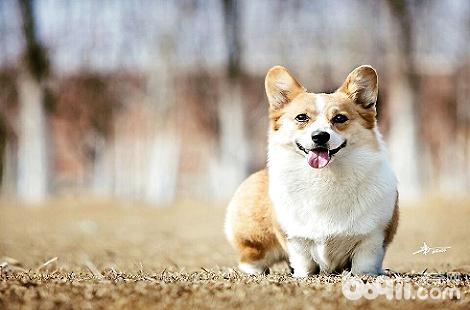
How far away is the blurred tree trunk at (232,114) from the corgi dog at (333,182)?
18268 millimetres

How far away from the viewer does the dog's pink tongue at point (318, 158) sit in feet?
17.1

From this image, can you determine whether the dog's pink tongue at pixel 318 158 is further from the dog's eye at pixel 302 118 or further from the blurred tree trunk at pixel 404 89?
the blurred tree trunk at pixel 404 89

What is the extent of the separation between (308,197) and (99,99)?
3223 centimetres

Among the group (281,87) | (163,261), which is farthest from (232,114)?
(281,87)

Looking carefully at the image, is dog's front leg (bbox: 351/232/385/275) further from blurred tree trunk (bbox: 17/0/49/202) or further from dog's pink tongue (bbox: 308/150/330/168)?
blurred tree trunk (bbox: 17/0/49/202)

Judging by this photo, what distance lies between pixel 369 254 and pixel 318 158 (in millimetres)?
862

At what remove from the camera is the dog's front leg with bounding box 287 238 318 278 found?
5.47 metres

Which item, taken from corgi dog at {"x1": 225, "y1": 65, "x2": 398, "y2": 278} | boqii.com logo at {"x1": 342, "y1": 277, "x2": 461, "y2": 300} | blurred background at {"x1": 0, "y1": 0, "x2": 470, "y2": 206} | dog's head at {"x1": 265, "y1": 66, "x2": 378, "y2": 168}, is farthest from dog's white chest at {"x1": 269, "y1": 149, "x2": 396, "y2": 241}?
blurred background at {"x1": 0, "y1": 0, "x2": 470, "y2": 206}

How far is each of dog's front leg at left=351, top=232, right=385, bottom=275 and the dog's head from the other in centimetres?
69

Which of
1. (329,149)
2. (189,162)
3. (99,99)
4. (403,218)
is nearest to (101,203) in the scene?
(403,218)

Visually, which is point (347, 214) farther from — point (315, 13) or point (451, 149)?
point (451, 149)

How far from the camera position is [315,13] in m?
24.9

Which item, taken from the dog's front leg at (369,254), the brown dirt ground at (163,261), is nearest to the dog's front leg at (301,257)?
the brown dirt ground at (163,261)

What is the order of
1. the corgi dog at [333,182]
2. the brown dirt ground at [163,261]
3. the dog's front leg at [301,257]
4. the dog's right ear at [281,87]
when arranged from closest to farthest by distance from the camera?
the brown dirt ground at [163,261], the corgi dog at [333,182], the dog's front leg at [301,257], the dog's right ear at [281,87]
